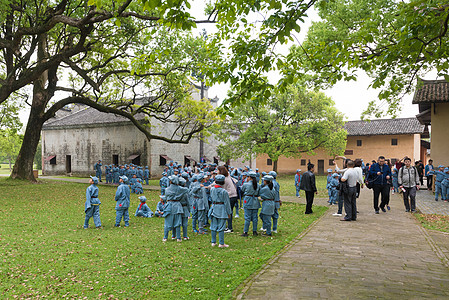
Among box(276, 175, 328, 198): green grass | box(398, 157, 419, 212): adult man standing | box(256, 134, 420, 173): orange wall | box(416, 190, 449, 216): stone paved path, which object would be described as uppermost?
box(256, 134, 420, 173): orange wall

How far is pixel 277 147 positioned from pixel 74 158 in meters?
23.2

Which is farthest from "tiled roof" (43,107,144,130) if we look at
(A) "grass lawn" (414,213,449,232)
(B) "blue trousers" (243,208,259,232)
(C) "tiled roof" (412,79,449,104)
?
(A) "grass lawn" (414,213,449,232)

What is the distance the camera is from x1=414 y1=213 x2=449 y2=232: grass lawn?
9773 mm

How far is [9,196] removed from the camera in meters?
16.4

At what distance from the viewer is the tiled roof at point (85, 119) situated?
35.2 meters

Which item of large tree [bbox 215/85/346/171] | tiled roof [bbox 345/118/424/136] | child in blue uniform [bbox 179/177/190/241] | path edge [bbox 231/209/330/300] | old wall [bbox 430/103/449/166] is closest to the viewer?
path edge [bbox 231/209/330/300]

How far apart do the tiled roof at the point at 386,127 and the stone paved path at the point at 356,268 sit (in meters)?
35.8

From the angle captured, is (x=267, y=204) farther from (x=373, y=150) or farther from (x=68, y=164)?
(x=373, y=150)

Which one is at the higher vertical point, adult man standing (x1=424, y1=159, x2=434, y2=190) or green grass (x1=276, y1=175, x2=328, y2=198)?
adult man standing (x1=424, y1=159, x2=434, y2=190)

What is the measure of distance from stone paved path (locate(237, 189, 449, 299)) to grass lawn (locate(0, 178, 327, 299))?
0.51m

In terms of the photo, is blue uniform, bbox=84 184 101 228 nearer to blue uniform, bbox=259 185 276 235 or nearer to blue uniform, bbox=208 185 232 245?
blue uniform, bbox=208 185 232 245

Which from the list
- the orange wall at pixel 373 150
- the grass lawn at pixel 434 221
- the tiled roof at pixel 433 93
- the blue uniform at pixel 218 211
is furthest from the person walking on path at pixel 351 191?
the orange wall at pixel 373 150

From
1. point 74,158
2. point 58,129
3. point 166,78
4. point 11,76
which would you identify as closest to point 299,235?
point 166,78

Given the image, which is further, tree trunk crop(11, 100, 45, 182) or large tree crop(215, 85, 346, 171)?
large tree crop(215, 85, 346, 171)
